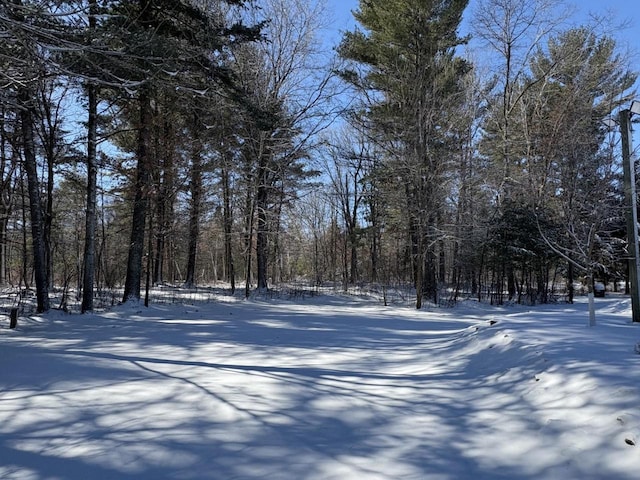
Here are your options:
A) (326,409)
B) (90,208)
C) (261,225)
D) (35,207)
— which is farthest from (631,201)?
(261,225)

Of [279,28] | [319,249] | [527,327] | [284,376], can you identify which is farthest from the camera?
[319,249]

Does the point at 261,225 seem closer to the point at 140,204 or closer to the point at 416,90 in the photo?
the point at 140,204

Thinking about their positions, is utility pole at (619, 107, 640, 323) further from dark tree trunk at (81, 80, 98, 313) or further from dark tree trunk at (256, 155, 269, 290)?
dark tree trunk at (256, 155, 269, 290)

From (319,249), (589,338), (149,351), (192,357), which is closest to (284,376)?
(192,357)

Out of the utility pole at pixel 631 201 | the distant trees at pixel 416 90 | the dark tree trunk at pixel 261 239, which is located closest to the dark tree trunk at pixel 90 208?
the dark tree trunk at pixel 261 239

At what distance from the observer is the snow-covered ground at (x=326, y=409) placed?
8.99 feet

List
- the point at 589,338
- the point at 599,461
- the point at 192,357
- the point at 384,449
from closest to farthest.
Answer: the point at 599,461, the point at 384,449, the point at 589,338, the point at 192,357

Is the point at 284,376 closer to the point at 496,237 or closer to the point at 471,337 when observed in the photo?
the point at 471,337

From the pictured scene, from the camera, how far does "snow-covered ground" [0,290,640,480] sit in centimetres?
274

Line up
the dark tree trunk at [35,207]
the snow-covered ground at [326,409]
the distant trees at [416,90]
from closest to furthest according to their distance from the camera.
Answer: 1. the snow-covered ground at [326,409]
2. the dark tree trunk at [35,207]
3. the distant trees at [416,90]

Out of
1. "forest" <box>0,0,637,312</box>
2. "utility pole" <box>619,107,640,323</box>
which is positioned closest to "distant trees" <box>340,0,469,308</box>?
"forest" <box>0,0,637,312</box>

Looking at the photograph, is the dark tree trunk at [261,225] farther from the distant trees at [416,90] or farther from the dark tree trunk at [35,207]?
the dark tree trunk at [35,207]

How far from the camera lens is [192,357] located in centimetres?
590

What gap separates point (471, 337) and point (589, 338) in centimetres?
180
